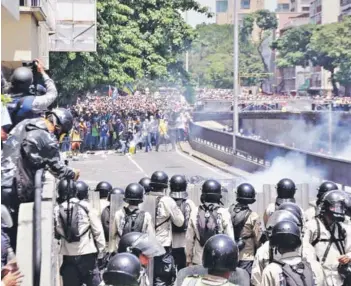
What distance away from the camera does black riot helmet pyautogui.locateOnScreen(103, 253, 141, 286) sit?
5352 mm

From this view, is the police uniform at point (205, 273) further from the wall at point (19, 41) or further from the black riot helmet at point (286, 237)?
the wall at point (19, 41)

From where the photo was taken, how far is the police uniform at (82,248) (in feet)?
30.5

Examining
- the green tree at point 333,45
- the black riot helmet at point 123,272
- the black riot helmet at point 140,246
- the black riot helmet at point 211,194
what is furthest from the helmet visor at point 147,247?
the green tree at point 333,45

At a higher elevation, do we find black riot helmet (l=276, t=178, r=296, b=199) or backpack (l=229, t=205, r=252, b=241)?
black riot helmet (l=276, t=178, r=296, b=199)

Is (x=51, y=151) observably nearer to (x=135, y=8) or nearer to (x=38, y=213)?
(x=38, y=213)

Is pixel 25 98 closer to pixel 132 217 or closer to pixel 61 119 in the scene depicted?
pixel 61 119

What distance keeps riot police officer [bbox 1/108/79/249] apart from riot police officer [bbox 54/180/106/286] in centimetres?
236

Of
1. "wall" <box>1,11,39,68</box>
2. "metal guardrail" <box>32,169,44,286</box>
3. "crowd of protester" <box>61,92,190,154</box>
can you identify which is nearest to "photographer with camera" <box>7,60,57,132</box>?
"metal guardrail" <box>32,169,44,286</box>

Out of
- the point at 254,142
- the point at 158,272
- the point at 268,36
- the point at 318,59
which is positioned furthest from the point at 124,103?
the point at 268,36

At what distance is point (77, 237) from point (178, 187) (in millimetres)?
1733

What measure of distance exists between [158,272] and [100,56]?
31.4 m

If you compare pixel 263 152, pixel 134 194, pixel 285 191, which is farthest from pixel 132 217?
pixel 263 152

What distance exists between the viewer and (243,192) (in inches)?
391

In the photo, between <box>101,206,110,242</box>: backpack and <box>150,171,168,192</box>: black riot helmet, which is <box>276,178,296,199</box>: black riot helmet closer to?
<box>150,171,168,192</box>: black riot helmet
